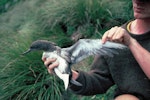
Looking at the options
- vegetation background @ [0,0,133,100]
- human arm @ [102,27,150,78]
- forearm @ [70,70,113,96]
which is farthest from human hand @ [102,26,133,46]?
vegetation background @ [0,0,133,100]

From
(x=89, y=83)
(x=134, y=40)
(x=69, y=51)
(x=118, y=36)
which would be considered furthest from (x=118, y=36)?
(x=89, y=83)

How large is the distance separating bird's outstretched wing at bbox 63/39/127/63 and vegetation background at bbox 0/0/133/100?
1866 millimetres

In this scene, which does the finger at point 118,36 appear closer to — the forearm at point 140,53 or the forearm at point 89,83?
the forearm at point 140,53

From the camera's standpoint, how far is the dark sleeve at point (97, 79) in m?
2.76

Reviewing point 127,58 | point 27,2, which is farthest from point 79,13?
point 127,58

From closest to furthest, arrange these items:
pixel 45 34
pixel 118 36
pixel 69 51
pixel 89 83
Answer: pixel 118 36, pixel 69 51, pixel 89 83, pixel 45 34

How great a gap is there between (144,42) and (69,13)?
131 inches

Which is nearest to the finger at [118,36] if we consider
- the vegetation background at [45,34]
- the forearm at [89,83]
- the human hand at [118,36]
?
the human hand at [118,36]

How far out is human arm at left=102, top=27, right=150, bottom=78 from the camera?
2.27m

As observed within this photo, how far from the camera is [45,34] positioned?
5723mm

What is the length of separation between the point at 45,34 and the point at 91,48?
3416 millimetres

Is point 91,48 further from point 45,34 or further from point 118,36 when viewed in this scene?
point 45,34

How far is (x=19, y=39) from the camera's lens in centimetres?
536

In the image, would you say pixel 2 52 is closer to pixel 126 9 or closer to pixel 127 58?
pixel 126 9
